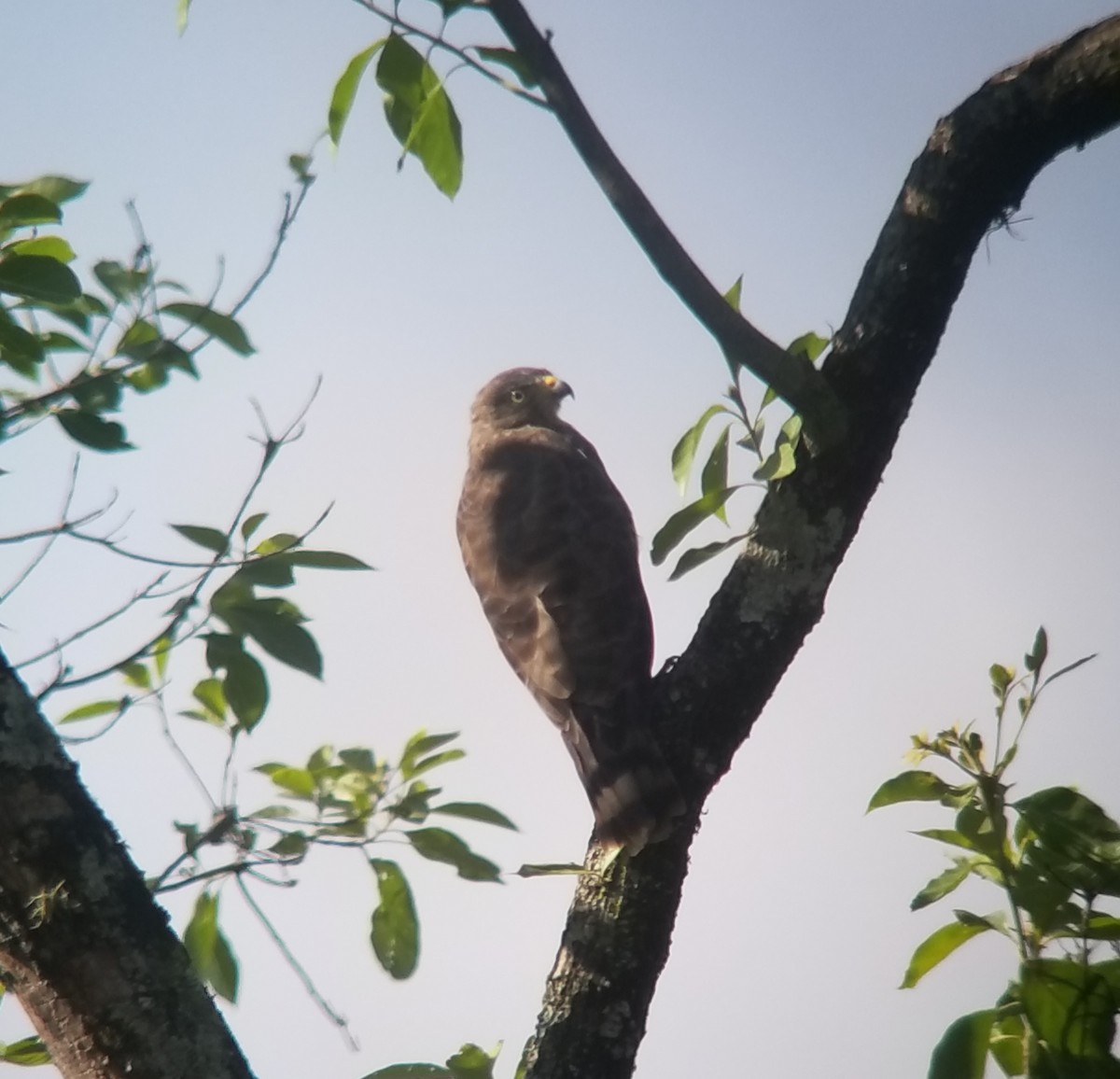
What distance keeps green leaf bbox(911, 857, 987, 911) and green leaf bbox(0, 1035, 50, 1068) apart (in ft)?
5.80

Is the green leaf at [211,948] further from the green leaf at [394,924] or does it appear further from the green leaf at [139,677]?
the green leaf at [139,677]

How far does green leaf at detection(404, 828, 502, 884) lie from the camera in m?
2.72

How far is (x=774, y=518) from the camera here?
9.14 feet

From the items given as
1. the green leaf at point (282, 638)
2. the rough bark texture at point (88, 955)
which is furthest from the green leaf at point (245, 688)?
the rough bark texture at point (88, 955)

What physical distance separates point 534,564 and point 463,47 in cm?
233

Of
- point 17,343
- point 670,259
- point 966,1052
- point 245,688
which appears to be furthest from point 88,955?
point 670,259

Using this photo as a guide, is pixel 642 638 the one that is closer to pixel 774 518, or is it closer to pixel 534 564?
pixel 534 564

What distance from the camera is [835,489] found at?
276 centimetres

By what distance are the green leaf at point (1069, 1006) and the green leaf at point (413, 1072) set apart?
126 cm

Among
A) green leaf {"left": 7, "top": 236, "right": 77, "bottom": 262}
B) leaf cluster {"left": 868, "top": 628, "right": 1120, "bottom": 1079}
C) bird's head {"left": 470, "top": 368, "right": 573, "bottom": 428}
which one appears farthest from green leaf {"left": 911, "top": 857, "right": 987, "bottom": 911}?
bird's head {"left": 470, "top": 368, "right": 573, "bottom": 428}

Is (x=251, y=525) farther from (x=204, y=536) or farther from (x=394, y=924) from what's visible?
(x=394, y=924)

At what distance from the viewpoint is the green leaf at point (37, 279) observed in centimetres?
230

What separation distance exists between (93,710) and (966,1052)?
80.1 inches

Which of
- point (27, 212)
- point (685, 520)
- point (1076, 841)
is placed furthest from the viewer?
point (685, 520)
